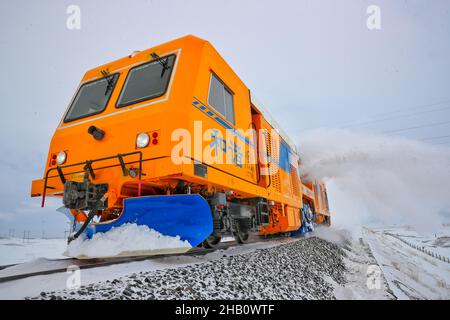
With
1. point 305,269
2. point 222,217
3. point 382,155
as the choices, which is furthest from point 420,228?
point 222,217

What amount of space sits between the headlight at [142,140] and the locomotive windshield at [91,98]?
1.20 m

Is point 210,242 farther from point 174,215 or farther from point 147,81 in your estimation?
point 147,81

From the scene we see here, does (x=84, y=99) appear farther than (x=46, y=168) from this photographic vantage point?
Yes

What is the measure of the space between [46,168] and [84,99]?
1272mm

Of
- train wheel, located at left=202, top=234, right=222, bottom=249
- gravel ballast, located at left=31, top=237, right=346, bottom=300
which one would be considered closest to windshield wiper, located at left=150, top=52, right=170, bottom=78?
gravel ballast, located at left=31, top=237, right=346, bottom=300

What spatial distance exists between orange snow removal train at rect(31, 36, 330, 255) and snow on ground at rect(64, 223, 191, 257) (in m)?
0.07

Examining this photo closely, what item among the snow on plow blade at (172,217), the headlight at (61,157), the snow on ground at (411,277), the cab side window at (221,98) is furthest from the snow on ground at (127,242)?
the snow on ground at (411,277)

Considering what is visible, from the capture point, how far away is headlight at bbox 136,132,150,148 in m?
3.17

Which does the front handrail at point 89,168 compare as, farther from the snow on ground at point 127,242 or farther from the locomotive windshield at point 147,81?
the locomotive windshield at point 147,81

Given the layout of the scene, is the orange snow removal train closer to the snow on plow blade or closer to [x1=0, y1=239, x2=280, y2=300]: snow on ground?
the snow on plow blade

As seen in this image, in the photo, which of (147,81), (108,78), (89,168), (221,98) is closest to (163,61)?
(147,81)

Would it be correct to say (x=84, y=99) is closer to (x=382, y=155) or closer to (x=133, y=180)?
(x=133, y=180)

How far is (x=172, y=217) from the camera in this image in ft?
9.71

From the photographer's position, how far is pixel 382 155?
11.2m
